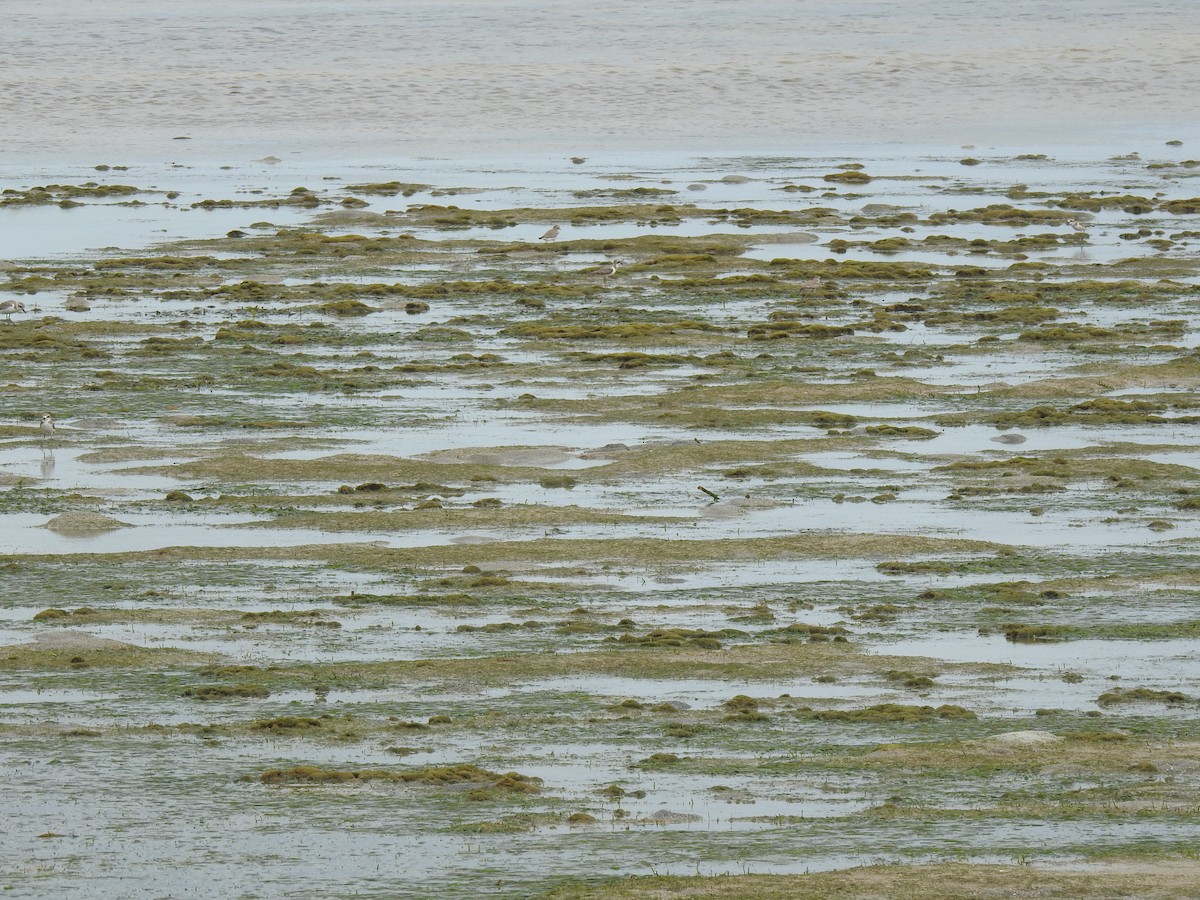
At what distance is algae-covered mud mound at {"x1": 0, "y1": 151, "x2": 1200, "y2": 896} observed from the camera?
15828 mm

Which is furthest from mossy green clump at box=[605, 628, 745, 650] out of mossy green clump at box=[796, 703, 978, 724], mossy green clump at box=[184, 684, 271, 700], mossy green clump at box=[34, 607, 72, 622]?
mossy green clump at box=[34, 607, 72, 622]

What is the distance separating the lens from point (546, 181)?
7231cm

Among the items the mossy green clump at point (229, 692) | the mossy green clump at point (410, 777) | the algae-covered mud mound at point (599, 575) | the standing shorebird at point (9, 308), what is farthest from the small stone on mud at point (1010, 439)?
the standing shorebird at point (9, 308)

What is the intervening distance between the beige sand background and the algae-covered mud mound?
40785 millimetres

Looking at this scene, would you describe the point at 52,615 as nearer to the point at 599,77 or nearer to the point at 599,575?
the point at 599,575

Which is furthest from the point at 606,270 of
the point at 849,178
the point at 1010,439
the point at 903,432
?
the point at 849,178

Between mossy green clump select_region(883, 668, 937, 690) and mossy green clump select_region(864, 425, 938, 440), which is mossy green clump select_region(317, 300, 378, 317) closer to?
mossy green clump select_region(864, 425, 938, 440)

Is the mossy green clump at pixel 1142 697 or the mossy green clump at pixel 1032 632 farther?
the mossy green clump at pixel 1032 632

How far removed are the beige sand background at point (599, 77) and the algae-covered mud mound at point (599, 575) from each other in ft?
134

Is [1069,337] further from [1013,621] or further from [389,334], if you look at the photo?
[1013,621]

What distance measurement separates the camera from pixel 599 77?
358 ft

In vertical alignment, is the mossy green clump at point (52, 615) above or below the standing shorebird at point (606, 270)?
below

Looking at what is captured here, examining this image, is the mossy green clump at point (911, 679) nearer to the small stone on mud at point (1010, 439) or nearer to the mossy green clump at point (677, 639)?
the mossy green clump at point (677, 639)

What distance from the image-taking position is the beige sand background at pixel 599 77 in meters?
91.8
